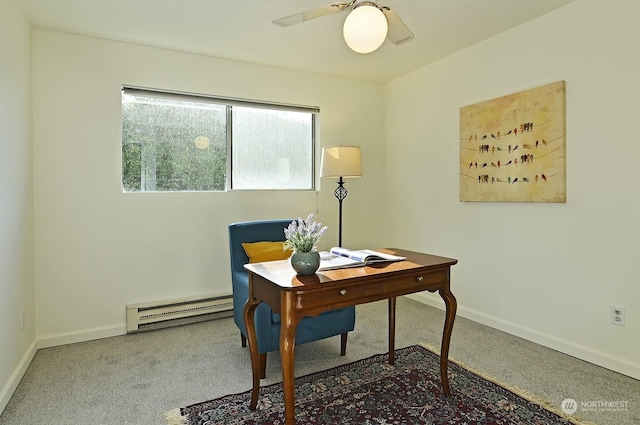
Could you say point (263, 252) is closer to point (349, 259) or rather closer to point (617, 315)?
point (349, 259)

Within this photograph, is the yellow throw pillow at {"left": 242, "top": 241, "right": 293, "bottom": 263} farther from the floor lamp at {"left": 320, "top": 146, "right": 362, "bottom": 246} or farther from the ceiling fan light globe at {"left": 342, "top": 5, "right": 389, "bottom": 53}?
the ceiling fan light globe at {"left": 342, "top": 5, "right": 389, "bottom": 53}

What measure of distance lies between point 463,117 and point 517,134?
58 cm

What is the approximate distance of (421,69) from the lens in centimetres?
392

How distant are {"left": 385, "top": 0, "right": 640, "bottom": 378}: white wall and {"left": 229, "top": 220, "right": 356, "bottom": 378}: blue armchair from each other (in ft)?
4.65

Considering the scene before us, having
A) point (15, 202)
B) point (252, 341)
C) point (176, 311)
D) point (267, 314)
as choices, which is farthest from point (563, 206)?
point (15, 202)

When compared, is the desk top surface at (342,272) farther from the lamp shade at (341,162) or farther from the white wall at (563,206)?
the lamp shade at (341,162)

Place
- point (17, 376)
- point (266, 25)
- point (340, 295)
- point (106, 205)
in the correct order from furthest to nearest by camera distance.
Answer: point (106, 205)
point (266, 25)
point (17, 376)
point (340, 295)

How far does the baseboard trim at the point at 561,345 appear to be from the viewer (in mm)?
2386

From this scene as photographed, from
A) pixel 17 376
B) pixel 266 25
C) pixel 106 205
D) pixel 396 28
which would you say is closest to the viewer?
pixel 396 28

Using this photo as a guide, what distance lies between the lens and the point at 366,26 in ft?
5.92

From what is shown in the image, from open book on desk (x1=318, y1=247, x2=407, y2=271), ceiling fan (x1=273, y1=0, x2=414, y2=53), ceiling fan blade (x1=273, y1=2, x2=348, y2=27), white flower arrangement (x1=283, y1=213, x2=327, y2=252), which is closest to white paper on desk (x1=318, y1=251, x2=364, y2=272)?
open book on desk (x1=318, y1=247, x2=407, y2=271)

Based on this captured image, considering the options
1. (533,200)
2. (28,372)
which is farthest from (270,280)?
(533,200)

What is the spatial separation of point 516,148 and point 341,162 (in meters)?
1.40

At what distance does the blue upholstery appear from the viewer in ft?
7.68
